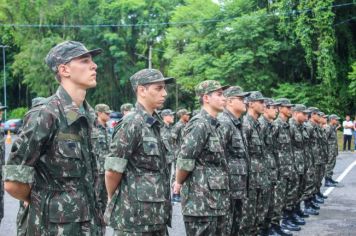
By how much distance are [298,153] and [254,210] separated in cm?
271

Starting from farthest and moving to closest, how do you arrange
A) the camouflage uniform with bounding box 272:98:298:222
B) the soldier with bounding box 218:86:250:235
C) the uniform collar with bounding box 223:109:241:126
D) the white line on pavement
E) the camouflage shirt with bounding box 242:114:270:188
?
the white line on pavement → the camouflage uniform with bounding box 272:98:298:222 → the camouflage shirt with bounding box 242:114:270:188 → the uniform collar with bounding box 223:109:241:126 → the soldier with bounding box 218:86:250:235

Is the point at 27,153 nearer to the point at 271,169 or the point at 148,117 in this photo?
the point at 148,117

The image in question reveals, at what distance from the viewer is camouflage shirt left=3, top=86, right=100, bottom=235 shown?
3.09 metres

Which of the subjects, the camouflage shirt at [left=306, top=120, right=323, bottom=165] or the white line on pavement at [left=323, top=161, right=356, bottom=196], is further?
the white line on pavement at [left=323, top=161, right=356, bottom=196]

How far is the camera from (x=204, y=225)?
5078 millimetres

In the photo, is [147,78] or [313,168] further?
[313,168]

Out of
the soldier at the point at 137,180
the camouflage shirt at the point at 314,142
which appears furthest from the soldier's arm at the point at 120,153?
the camouflage shirt at the point at 314,142

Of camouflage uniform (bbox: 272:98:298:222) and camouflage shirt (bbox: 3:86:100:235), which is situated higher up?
camouflage shirt (bbox: 3:86:100:235)

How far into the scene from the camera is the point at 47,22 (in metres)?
41.3

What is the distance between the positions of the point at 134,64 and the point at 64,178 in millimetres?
38639

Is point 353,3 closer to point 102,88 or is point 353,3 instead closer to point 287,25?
point 287,25

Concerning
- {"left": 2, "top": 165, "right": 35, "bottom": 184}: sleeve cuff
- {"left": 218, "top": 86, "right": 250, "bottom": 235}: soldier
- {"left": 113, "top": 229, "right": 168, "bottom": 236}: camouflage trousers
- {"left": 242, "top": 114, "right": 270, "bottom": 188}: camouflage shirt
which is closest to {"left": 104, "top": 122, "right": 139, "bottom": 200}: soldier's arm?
{"left": 113, "top": 229, "right": 168, "bottom": 236}: camouflage trousers

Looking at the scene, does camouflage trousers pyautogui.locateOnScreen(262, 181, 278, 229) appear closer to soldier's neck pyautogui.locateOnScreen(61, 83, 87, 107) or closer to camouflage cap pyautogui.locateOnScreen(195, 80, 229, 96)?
camouflage cap pyautogui.locateOnScreen(195, 80, 229, 96)

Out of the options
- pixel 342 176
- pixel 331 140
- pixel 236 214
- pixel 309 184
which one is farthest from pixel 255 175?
pixel 342 176
